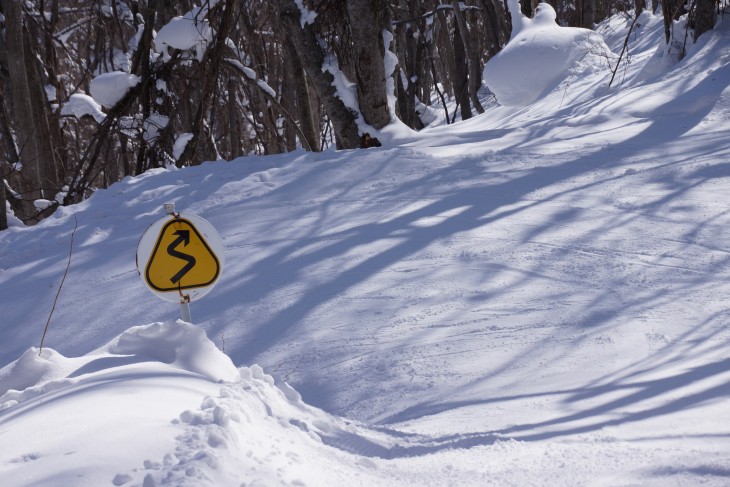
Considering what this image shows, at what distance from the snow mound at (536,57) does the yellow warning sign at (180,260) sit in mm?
7622

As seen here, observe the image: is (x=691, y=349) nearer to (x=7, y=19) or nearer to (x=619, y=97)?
(x=619, y=97)

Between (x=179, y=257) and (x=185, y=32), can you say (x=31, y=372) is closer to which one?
(x=179, y=257)

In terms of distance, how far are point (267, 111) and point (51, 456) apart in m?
10.0

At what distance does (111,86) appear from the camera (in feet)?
29.9

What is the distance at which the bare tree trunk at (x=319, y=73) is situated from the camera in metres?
8.12

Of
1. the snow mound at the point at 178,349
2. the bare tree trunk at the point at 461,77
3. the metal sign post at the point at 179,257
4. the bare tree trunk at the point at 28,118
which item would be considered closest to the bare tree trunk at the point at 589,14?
the bare tree trunk at the point at 461,77

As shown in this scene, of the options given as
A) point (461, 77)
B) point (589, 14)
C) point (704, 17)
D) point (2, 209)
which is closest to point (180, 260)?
point (2, 209)

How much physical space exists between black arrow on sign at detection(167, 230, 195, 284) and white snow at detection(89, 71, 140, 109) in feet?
20.5

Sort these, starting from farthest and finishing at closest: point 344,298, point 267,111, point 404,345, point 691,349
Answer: point 267,111
point 344,298
point 404,345
point 691,349

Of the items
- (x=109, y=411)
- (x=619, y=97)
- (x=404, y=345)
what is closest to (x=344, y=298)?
(x=404, y=345)

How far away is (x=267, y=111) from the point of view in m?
11.8

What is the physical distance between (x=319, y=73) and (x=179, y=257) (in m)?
5.06

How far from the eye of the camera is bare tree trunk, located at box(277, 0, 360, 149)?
8.12m

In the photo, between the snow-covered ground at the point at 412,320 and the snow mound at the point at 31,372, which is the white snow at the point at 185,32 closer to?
the snow-covered ground at the point at 412,320
